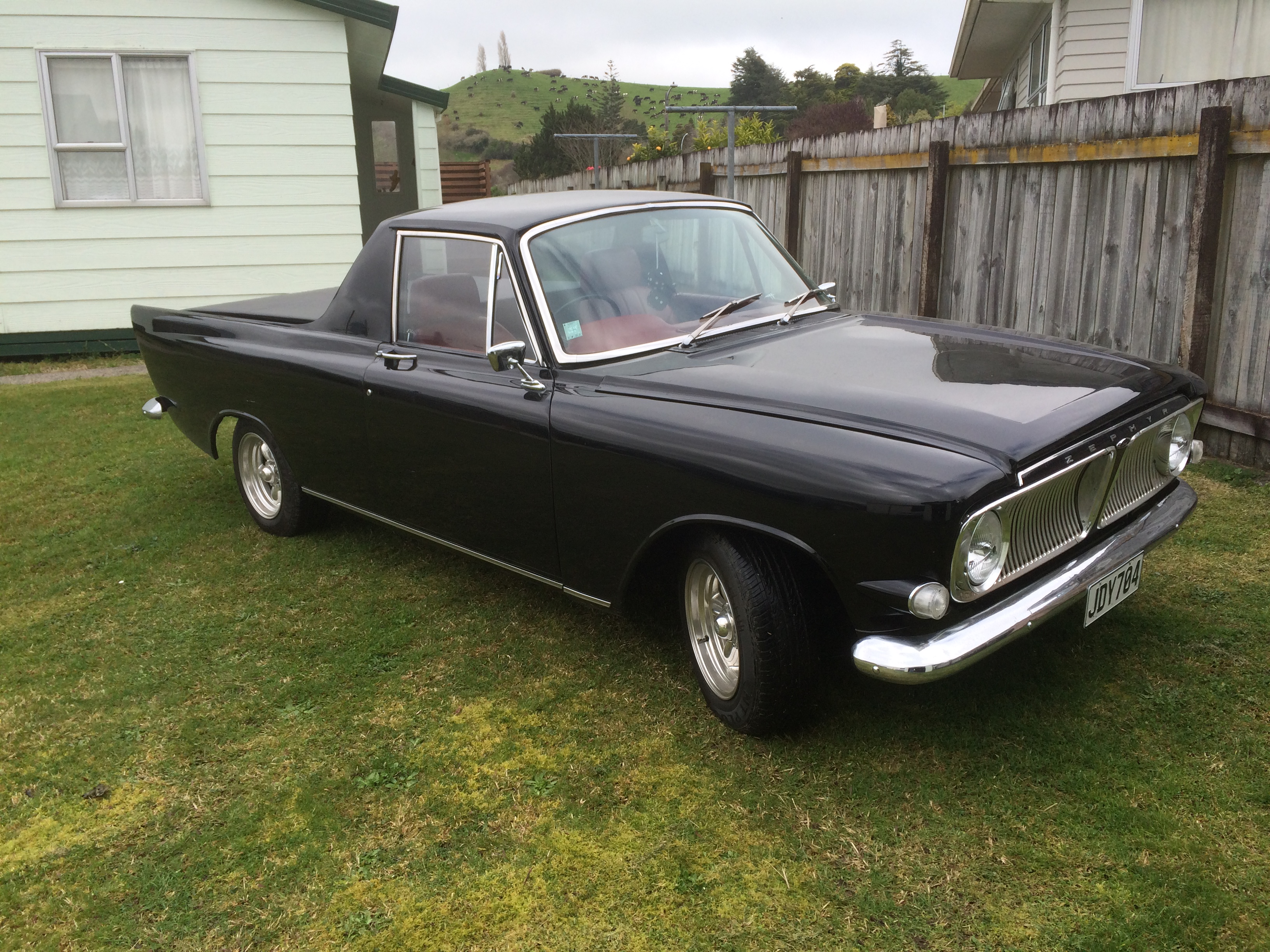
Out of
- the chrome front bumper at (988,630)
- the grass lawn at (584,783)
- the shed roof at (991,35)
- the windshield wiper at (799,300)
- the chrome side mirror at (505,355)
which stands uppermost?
the shed roof at (991,35)

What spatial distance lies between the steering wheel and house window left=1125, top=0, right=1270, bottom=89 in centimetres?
1042

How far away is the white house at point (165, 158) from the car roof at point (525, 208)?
263 inches

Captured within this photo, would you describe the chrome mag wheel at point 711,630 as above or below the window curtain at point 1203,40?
below

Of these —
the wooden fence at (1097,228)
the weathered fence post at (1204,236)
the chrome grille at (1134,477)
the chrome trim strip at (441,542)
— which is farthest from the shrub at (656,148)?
the chrome grille at (1134,477)

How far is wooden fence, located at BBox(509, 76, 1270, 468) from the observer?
5.52 meters

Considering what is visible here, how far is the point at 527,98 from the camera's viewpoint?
91.0 meters

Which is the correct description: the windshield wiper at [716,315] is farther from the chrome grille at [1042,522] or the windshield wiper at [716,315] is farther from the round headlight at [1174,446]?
the round headlight at [1174,446]

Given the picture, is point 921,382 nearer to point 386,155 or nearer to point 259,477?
point 259,477

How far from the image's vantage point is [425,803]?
3.15 metres

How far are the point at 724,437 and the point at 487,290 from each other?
1382mm

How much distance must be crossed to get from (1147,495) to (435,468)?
267 cm

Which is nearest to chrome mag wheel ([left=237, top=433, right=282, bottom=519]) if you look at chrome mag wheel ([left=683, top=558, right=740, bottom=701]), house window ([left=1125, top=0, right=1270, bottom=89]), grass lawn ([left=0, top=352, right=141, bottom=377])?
chrome mag wheel ([left=683, top=558, right=740, bottom=701])

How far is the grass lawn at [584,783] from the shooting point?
2.63m

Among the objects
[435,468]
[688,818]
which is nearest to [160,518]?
[435,468]
